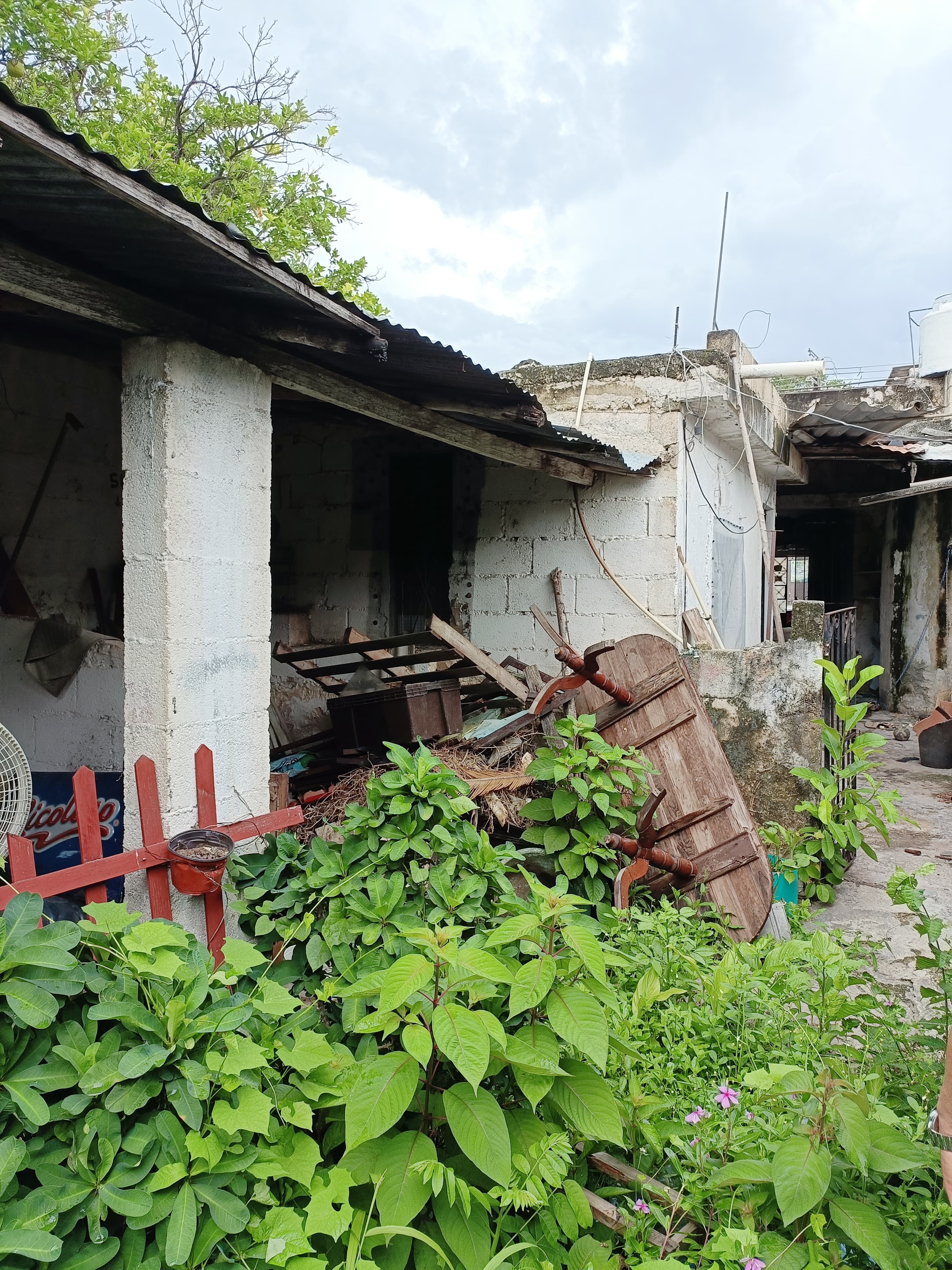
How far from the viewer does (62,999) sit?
6.43 feet

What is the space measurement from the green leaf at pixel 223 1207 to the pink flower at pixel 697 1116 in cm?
119

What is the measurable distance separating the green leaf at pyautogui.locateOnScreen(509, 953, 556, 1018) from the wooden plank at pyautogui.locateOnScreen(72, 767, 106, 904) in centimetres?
134

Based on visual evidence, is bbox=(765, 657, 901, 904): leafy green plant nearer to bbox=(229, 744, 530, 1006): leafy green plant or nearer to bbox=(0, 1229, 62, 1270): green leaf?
bbox=(229, 744, 530, 1006): leafy green plant

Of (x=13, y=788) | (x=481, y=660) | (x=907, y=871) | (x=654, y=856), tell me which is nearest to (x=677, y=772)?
(x=654, y=856)

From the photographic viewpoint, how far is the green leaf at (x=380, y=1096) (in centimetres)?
181

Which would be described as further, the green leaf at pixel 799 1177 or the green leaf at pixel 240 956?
the green leaf at pixel 240 956

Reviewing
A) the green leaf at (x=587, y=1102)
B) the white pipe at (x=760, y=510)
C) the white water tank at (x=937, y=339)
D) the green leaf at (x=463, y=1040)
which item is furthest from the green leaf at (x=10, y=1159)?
the white water tank at (x=937, y=339)

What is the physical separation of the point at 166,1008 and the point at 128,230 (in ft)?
6.91

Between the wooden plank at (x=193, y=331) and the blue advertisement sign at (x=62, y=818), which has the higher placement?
the wooden plank at (x=193, y=331)

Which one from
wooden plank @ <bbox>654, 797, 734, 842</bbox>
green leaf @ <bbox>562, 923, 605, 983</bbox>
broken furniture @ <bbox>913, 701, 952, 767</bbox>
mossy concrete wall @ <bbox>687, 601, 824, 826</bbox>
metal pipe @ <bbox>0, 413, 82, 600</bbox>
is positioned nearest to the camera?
green leaf @ <bbox>562, 923, 605, 983</bbox>

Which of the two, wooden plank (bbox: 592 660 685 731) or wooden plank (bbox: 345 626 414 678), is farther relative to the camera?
wooden plank (bbox: 345 626 414 678)

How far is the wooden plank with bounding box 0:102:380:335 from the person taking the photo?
5.80 ft

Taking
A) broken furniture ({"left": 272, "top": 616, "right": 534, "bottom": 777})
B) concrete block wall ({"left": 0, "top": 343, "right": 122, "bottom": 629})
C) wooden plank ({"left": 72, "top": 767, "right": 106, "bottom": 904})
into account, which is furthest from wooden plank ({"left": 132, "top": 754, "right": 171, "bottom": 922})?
concrete block wall ({"left": 0, "top": 343, "right": 122, "bottom": 629})

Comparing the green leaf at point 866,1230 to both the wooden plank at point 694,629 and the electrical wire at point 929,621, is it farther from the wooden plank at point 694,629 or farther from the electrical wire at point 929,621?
the electrical wire at point 929,621
